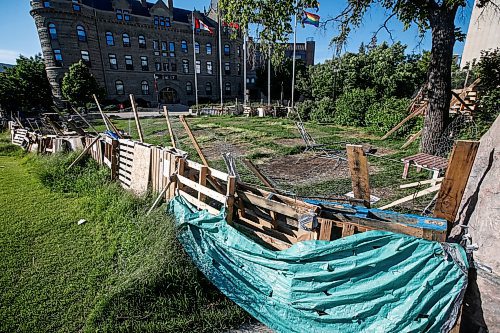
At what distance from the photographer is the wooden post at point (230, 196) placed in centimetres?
377

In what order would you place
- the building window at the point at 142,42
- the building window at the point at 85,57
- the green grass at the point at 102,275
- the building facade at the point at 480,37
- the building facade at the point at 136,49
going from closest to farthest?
the green grass at the point at 102,275, the building facade at the point at 480,37, the building facade at the point at 136,49, the building window at the point at 85,57, the building window at the point at 142,42

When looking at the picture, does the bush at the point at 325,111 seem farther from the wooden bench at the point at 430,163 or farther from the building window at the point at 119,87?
the building window at the point at 119,87

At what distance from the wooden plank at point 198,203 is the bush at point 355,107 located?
16.3 m

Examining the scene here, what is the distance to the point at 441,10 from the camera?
8.30 meters

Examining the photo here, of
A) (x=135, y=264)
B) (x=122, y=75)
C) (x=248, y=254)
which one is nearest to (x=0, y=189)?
(x=135, y=264)

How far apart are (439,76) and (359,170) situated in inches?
332

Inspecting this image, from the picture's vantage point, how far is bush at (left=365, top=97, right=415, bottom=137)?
13.3 meters

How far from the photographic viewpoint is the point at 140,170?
617cm

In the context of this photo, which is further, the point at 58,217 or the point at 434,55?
the point at 434,55

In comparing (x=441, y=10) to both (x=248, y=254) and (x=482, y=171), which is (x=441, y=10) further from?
(x=248, y=254)

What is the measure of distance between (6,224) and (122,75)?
3889 cm

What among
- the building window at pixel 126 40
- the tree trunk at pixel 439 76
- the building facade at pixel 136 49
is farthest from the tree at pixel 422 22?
the building window at pixel 126 40

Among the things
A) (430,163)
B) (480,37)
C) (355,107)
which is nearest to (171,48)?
(355,107)

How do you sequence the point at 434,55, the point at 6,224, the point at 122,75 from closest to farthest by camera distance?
the point at 6,224, the point at 434,55, the point at 122,75
